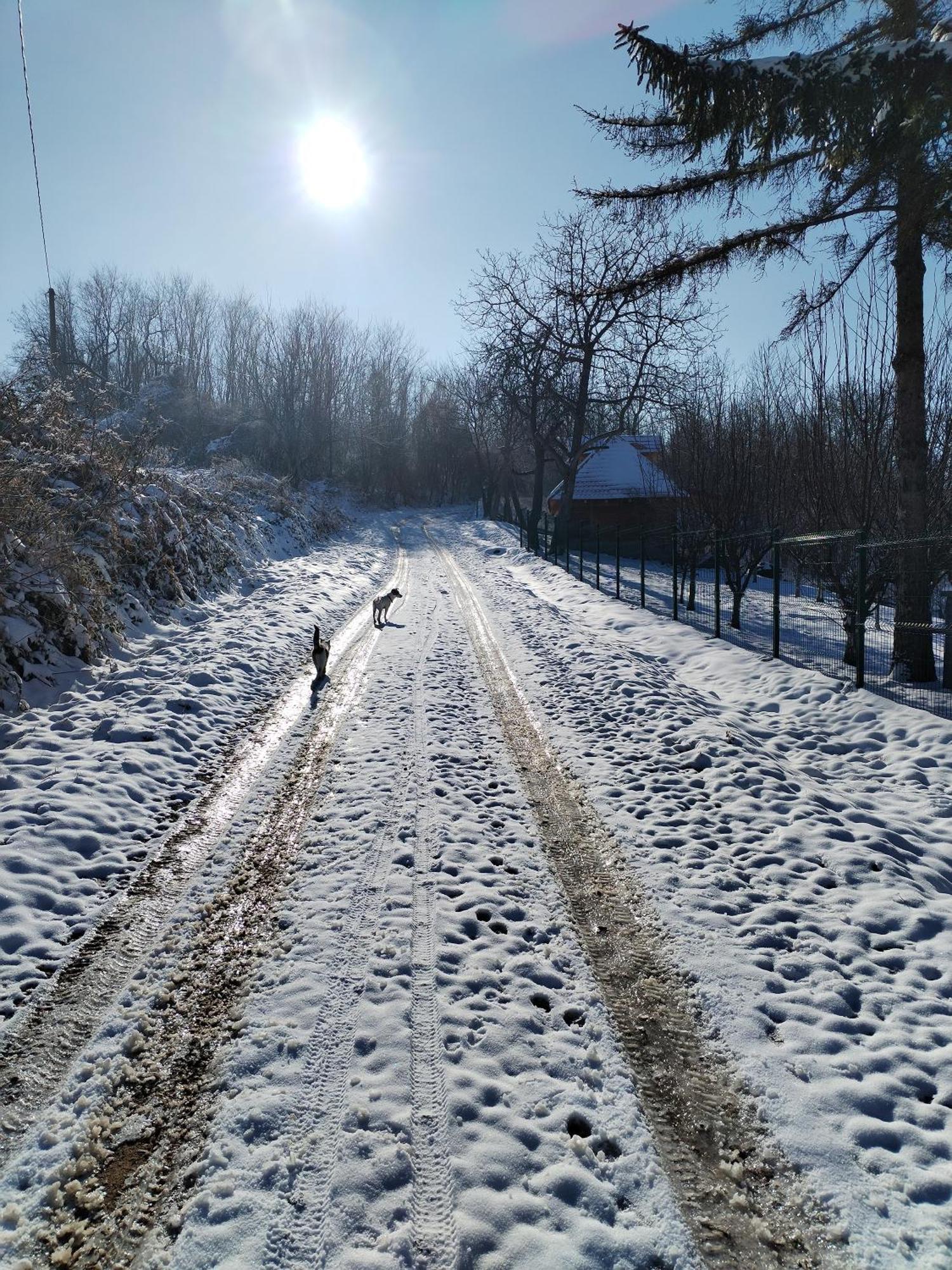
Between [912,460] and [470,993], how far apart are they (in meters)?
9.15

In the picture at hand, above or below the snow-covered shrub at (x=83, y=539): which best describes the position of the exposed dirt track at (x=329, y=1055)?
below

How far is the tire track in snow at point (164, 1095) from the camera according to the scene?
7.44 ft

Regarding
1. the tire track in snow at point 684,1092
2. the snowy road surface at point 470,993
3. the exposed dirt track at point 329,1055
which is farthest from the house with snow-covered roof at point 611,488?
the exposed dirt track at point 329,1055

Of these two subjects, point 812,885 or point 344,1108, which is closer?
point 344,1108

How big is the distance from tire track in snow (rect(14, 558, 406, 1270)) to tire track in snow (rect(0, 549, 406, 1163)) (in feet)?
0.83

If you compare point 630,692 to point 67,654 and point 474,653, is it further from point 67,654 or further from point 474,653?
point 67,654

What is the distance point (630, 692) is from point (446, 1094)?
653cm

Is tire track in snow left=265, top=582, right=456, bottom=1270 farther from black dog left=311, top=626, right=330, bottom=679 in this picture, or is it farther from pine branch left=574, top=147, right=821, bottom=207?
pine branch left=574, top=147, right=821, bottom=207

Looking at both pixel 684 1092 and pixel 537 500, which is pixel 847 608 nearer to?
pixel 684 1092

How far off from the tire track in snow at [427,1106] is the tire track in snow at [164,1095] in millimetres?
837

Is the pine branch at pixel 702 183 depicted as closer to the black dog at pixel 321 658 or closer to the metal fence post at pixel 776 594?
the metal fence post at pixel 776 594

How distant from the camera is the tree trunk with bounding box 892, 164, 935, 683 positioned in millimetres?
8805

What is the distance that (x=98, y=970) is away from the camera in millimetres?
3566

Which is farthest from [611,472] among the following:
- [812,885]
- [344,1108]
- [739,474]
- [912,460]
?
[344,1108]
